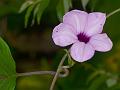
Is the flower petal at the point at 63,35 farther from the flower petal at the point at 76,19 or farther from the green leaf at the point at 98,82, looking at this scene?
the green leaf at the point at 98,82

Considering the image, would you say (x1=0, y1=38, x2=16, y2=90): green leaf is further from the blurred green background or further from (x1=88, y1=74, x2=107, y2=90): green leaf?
(x1=88, y1=74, x2=107, y2=90): green leaf

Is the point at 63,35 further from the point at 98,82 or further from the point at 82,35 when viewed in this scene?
the point at 98,82

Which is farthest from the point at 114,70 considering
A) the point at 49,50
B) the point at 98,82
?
the point at 49,50

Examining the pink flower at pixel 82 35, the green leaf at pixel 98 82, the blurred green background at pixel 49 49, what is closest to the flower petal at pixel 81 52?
the pink flower at pixel 82 35

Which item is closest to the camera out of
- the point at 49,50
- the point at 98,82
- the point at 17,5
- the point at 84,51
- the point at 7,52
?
the point at 84,51

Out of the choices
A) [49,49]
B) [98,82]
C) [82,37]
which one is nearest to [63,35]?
[82,37]

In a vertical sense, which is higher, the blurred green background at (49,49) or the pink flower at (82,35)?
the pink flower at (82,35)

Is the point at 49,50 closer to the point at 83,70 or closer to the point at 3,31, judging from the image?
the point at 3,31
